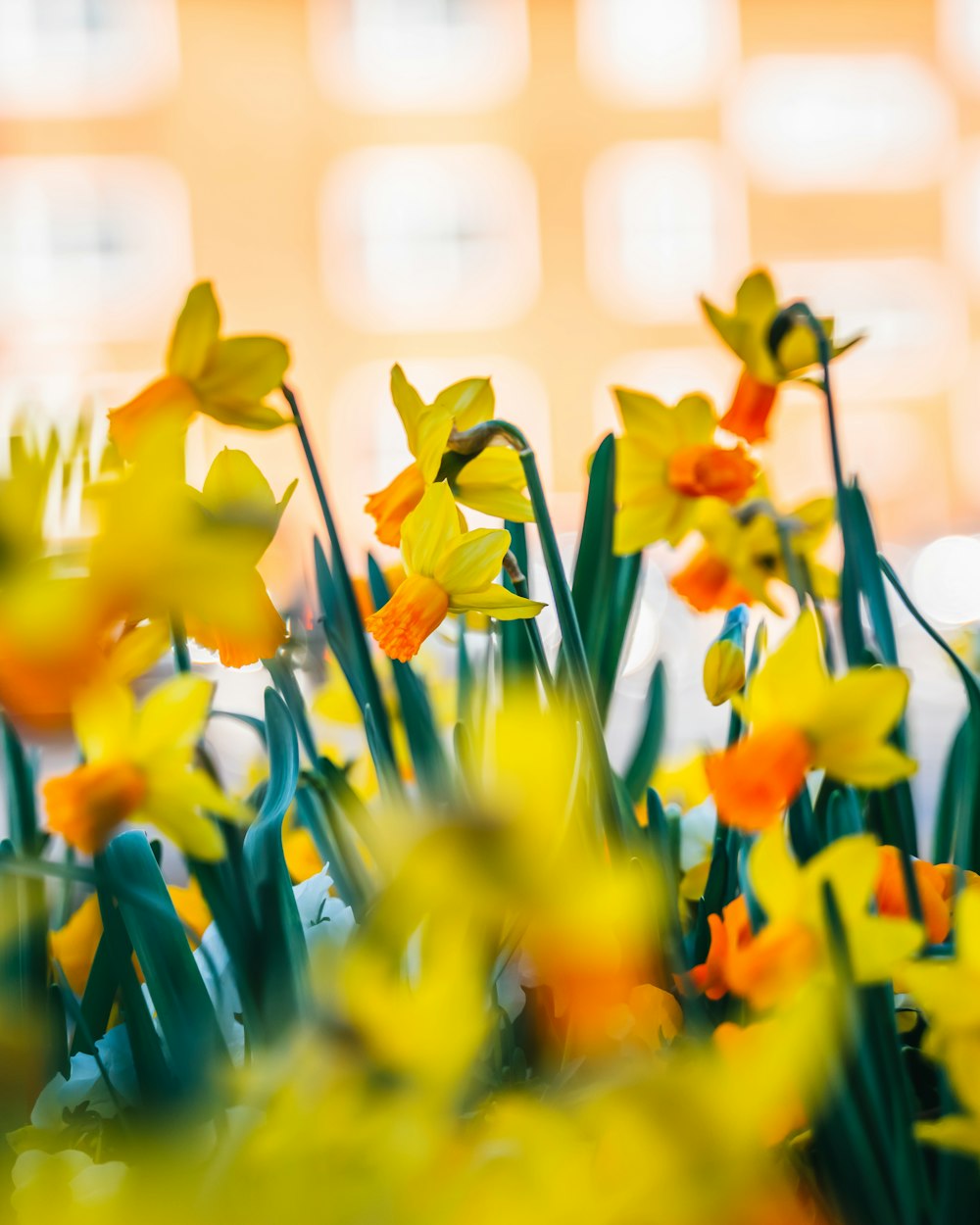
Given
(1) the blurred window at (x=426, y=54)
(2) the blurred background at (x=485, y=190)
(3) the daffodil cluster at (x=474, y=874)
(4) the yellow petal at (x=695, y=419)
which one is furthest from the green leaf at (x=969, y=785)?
(1) the blurred window at (x=426, y=54)

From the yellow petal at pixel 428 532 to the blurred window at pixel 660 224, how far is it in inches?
320

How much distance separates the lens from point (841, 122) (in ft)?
27.1

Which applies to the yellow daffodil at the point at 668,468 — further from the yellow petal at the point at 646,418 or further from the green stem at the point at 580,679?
the green stem at the point at 580,679

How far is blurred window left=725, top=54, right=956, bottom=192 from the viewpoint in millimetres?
8188

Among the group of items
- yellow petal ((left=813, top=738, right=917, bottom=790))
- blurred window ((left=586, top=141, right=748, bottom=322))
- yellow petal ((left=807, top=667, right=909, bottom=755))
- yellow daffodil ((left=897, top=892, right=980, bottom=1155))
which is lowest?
yellow daffodil ((left=897, top=892, right=980, bottom=1155))

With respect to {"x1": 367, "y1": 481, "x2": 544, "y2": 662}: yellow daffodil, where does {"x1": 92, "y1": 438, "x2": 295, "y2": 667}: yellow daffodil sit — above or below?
above

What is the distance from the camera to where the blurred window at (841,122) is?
8188mm

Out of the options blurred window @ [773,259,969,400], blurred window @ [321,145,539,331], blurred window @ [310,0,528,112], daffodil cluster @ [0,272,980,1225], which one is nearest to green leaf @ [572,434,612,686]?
daffodil cluster @ [0,272,980,1225]

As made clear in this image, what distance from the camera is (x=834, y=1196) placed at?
0.24 m

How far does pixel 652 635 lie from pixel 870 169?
211 inches

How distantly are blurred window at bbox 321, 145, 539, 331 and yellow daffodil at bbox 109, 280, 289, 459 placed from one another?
785cm

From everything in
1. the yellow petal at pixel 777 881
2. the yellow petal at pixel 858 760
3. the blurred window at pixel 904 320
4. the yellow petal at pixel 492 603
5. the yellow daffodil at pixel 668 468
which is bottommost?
the yellow petal at pixel 777 881

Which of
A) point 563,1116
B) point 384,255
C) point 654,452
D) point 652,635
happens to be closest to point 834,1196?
point 563,1116

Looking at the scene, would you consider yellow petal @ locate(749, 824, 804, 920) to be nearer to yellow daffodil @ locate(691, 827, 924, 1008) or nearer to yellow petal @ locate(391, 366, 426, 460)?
yellow daffodil @ locate(691, 827, 924, 1008)
